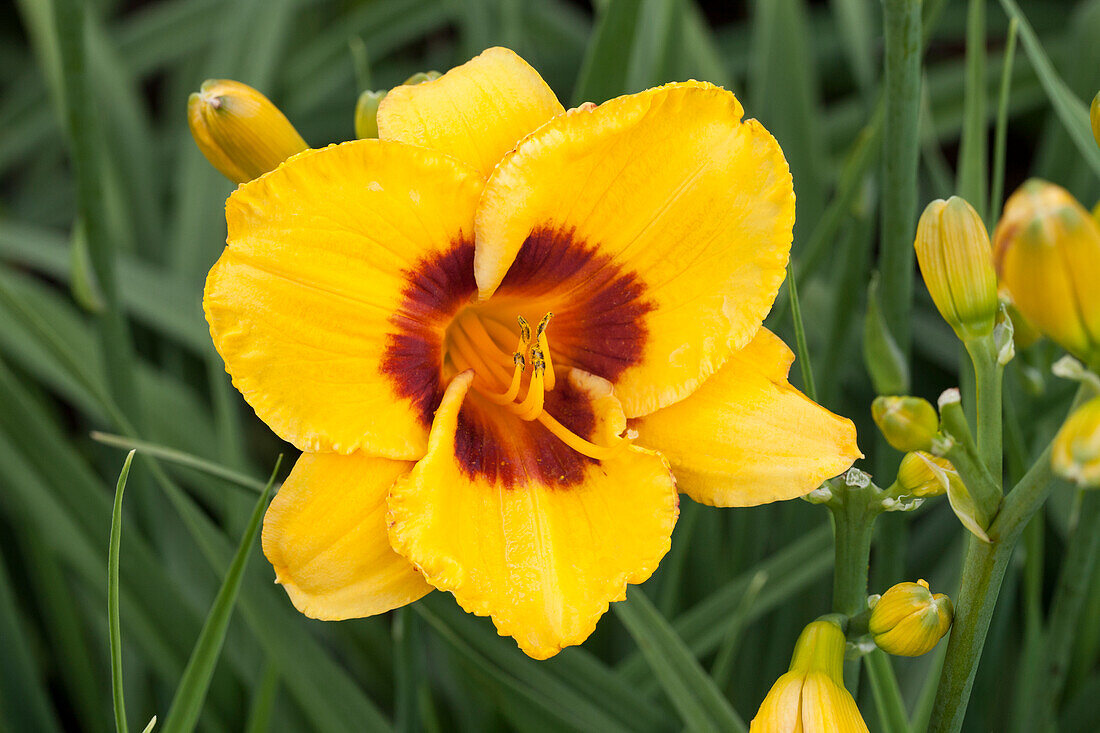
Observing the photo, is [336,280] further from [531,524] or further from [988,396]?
[988,396]

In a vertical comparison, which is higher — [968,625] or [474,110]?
[474,110]

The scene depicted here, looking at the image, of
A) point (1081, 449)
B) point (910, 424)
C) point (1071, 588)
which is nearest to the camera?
point (1081, 449)

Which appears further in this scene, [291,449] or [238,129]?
[291,449]

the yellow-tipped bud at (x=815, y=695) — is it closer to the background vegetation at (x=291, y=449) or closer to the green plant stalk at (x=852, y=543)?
the green plant stalk at (x=852, y=543)

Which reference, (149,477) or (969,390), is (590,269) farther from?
(149,477)

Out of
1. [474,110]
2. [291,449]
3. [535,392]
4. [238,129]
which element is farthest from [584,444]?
[291,449]

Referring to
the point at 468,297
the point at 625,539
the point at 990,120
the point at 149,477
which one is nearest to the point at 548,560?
the point at 625,539

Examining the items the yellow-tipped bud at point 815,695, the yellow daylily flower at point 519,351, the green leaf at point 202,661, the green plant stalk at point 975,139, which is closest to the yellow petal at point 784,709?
the yellow-tipped bud at point 815,695
